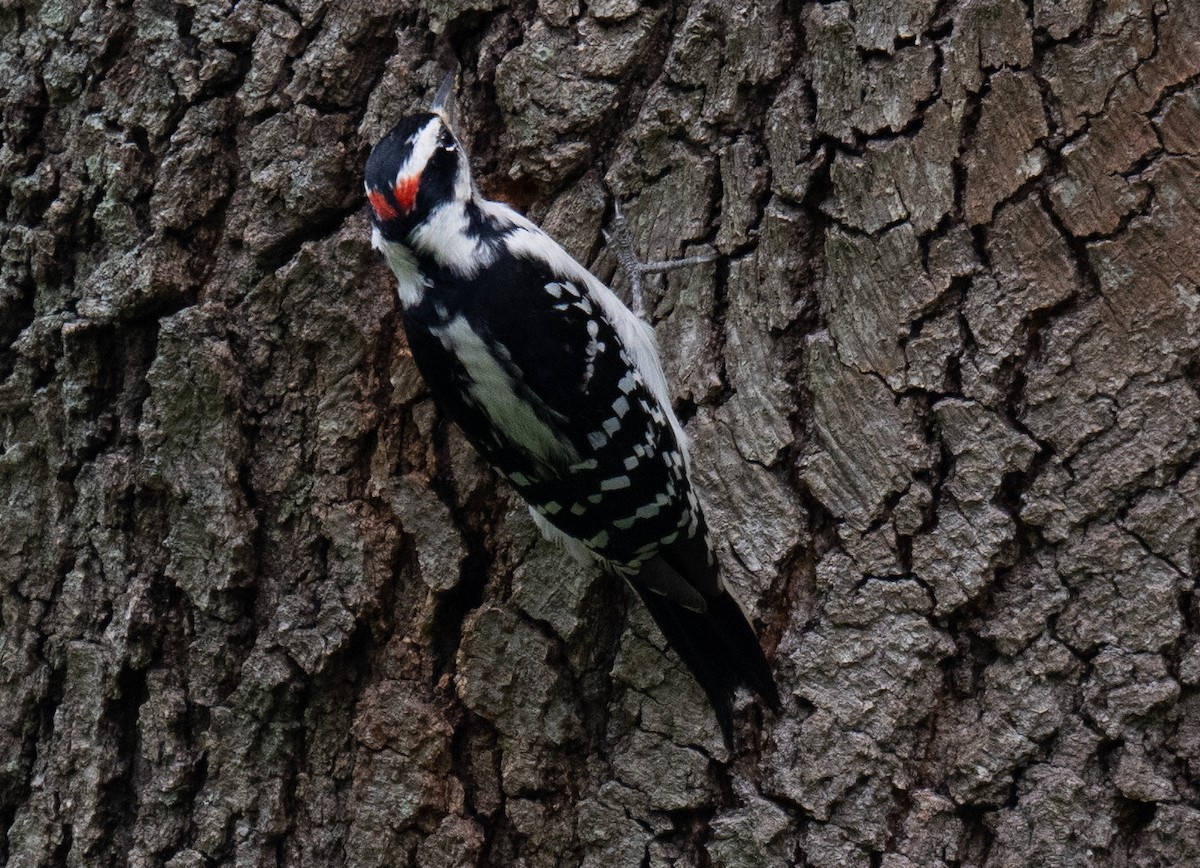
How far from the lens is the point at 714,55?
217 cm

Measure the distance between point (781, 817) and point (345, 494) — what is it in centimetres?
106

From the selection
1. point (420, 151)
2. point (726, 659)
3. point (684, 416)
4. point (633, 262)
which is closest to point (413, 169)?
point (420, 151)

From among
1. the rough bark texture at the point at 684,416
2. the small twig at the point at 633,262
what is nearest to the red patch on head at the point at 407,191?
the rough bark texture at the point at 684,416

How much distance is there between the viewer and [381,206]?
2.23m

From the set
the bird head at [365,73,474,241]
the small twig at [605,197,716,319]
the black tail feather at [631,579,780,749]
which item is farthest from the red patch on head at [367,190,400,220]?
the black tail feather at [631,579,780,749]

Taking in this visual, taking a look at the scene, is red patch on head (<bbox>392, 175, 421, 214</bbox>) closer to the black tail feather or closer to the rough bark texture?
the rough bark texture

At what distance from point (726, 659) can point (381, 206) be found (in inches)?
43.3

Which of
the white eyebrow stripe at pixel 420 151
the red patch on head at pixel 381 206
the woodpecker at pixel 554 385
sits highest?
the white eyebrow stripe at pixel 420 151

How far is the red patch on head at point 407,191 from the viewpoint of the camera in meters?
2.19

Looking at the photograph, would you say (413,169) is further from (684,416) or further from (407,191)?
(684,416)

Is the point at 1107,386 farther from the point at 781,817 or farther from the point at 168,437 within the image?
the point at 168,437

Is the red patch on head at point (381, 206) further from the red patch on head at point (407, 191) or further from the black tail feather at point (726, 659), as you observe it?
the black tail feather at point (726, 659)

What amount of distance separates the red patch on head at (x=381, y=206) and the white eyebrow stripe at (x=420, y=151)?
0.19 ft

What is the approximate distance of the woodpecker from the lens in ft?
7.02
